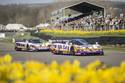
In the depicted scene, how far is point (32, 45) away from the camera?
1534 cm

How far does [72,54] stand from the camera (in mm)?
13641

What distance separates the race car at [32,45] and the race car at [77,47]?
0.92 metres

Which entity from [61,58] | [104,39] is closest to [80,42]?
[104,39]

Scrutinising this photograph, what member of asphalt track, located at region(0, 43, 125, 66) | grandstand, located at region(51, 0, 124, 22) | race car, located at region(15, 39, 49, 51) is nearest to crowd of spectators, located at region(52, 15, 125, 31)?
grandstand, located at region(51, 0, 124, 22)

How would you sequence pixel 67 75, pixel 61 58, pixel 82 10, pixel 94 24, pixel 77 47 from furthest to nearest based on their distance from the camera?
pixel 94 24 → pixel 82 10 → pixel 77 47 → pixel 61 58 → pixel 67 75

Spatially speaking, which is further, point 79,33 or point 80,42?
point 79,33

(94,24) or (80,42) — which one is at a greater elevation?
(94,24)

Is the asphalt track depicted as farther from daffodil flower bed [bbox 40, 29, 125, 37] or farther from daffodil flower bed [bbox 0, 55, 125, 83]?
daffodil flower bed [bbox 0, 55, 125, 83]

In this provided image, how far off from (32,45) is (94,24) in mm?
2551

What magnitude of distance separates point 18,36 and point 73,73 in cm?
1064

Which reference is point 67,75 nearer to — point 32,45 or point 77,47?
point 77,47

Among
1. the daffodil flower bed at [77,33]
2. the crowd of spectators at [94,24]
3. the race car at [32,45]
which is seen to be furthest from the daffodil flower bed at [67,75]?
the race car at [32,45]

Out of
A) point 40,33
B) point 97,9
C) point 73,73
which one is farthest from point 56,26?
point 73,73

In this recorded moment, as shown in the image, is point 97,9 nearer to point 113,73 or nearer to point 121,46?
point 121,46
